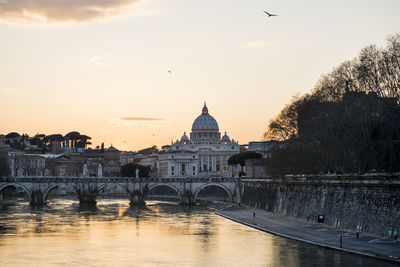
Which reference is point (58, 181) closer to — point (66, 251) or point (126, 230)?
point (126, 230)

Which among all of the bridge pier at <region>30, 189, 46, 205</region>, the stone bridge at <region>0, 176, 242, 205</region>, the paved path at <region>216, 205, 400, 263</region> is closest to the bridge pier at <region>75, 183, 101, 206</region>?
the stone bridge at <region>0, 176, 242, 205</region>

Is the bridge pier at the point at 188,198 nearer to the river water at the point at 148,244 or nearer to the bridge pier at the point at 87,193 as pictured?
the bridge pier at the point at 87,193

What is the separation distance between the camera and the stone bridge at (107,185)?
107 meters

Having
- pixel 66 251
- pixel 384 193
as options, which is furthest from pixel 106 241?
pixel 384 193

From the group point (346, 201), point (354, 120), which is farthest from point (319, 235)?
point (354, 120)

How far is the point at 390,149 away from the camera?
6366cm

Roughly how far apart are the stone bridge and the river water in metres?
26.9

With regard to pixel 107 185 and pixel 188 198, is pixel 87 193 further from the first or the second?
pixel 188 198

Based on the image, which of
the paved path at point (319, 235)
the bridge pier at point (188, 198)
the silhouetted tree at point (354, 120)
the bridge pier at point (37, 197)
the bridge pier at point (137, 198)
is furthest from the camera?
the bridge pier at point (188, 198)

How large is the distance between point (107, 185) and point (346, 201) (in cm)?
5830

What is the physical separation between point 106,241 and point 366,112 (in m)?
23.8

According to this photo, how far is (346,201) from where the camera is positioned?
56.2 meters

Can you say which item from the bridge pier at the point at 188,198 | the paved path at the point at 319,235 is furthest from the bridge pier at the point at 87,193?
the paved path at the point at 319,235

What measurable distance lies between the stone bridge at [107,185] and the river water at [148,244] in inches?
1060
